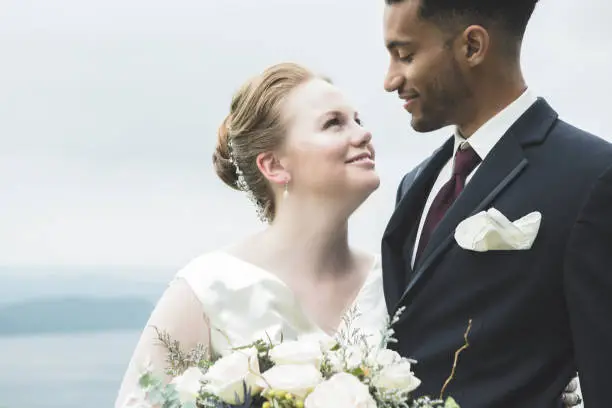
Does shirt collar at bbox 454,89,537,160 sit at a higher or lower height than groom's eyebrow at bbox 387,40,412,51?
lower

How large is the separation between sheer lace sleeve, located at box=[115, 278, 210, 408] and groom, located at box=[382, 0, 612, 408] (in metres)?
0.79

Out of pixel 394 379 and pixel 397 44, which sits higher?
pixel 397 44

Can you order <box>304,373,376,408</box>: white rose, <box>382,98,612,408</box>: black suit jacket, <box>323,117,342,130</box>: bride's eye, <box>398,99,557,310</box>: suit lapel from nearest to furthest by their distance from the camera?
<box>304,373,376,408</box>: white rose
<box>382,98,612,408</box>: black suit jacket
<box>398,99,557,310</box>: suit lapel
<box>323,117,342,130</box>: bride's eye

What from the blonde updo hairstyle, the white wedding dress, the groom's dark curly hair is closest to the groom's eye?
the groom's dark curly hair

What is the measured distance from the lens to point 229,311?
3.48 m

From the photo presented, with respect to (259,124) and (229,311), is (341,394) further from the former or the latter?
(259,124)

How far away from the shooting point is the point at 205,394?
2424 millimetres

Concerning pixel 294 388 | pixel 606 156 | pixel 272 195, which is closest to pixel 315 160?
pixel 272 195

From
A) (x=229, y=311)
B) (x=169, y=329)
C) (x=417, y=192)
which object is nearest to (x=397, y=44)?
(x=417, y=192)

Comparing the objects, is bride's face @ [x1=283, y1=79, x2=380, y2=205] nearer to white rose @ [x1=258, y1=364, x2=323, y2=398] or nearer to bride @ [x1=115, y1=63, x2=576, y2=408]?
bride @ [x1=115, y1=63, x2=576, y2=408]

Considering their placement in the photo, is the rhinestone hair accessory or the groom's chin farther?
the rhinestone hair accessory

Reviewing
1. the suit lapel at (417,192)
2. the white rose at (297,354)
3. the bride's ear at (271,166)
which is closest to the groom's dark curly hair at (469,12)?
the suit lapel at (417,192)

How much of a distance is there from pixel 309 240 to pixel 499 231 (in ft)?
3.29

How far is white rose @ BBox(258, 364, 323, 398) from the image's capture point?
2289 millimetres
